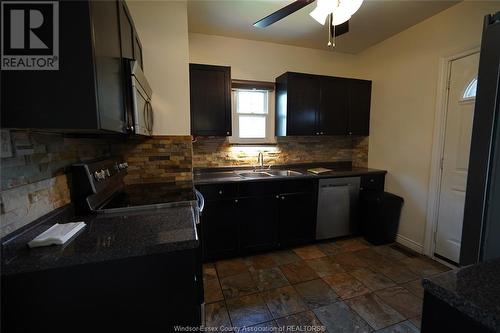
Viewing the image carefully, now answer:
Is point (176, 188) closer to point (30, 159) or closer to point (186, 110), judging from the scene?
point (186, 110)

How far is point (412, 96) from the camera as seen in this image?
8.55 feet

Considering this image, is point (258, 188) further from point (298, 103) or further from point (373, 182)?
point (373, 182)

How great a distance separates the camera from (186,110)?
209 centimetres

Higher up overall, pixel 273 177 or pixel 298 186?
pixel 273 177

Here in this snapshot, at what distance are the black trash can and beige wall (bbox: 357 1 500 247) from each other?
0.13 meters

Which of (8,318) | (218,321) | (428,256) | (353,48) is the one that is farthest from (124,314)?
(353,48)

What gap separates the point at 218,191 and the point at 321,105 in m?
1.76

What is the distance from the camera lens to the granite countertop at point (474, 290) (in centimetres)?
49

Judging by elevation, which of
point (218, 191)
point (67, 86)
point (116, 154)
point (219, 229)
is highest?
point (67, 86)

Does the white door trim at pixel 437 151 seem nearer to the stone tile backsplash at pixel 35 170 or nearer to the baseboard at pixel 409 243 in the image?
the baseboard at pixel 409 243

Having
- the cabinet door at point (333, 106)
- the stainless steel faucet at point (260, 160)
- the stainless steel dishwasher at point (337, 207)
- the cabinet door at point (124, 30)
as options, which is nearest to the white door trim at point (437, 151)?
the stainless steel dishwasher at point (337, 207)

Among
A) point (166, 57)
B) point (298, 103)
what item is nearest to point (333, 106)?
point (298, 103)

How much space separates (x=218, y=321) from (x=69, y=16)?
191 centimetres

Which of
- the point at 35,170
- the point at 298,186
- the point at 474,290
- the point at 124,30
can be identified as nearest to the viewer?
the point at 474,290
